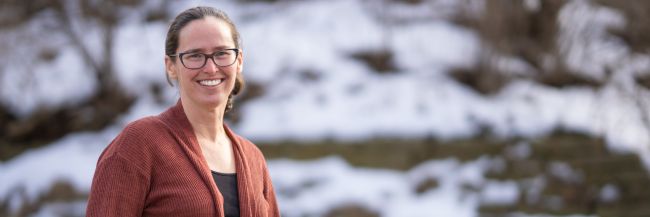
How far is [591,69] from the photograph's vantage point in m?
9.88

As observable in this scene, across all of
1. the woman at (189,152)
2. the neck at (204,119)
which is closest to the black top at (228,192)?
the woman at (189,152)

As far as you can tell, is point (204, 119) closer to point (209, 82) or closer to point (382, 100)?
point (209, 82)

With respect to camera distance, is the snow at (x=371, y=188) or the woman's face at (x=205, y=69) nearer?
the woman's face at (x=205, y=69)

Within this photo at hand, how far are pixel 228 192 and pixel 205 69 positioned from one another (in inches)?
11.7

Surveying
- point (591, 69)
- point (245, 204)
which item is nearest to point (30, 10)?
point (591, 69)

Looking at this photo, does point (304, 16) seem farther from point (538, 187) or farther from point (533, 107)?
point (538, 187)

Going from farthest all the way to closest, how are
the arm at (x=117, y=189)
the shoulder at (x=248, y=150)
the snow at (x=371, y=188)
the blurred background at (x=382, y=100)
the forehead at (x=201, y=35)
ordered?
1. the blurred background at (x=382, y=100)
2. the snow at (x=371, y=188)
3. the shoulder at (x=248, y=150)
4. the forehead at (x=201, y=35)
5. the arm at (x=117, y=189)

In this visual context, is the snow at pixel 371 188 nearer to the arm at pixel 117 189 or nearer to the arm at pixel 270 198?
the arm at pixel 270 198

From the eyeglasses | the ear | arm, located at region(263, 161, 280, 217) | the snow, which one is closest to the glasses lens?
the eyeglasses

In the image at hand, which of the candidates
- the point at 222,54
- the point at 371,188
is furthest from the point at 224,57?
A: the point at 371,188

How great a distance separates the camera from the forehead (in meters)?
1.80

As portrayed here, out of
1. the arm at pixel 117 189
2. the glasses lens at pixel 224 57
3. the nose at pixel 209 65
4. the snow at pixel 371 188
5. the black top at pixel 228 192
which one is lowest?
the arm at pixel 117 189

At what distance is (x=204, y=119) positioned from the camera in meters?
1.91

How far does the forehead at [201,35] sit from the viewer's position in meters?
1.80
